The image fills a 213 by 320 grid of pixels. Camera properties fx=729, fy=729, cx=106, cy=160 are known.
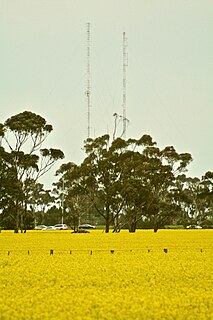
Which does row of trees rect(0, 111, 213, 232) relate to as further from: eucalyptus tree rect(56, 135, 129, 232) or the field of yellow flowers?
the field of yellow flowers

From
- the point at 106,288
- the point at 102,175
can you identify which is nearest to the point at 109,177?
the point at 102,175

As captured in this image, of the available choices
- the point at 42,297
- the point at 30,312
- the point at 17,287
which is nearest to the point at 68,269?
the point at 17,287

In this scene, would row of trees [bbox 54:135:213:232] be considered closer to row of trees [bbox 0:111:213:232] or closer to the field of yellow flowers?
row of trees [bbox 0:111:213:232]

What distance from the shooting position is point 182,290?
24.9 meters

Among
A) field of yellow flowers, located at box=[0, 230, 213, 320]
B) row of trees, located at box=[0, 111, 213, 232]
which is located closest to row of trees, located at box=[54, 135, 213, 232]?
row of trees, located at box=[0, 111, 213, 232]

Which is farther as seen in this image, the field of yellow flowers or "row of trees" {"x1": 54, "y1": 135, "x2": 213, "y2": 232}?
"row of trees" {"x1": 54, "y1": 135, "x2": 213, "y2": 232}

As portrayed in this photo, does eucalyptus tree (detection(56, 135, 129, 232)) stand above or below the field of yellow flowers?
above

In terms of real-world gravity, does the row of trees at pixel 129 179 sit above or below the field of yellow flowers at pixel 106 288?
above

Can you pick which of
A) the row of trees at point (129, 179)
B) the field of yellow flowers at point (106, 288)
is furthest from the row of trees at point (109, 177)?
the field of yellow flowers at point (106, 288)

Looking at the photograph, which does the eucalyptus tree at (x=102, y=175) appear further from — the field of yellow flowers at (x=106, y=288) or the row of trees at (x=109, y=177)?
the field of yellow flowers at (x=106, y=288)

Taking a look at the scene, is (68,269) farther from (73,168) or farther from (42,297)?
(73,168)

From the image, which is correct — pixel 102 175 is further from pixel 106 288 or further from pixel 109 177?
pixel 106 288

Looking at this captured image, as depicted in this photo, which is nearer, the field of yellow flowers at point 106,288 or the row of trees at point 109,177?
the field of yellow flowers at point 106,288

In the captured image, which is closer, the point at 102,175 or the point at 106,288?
the point at 106,288
